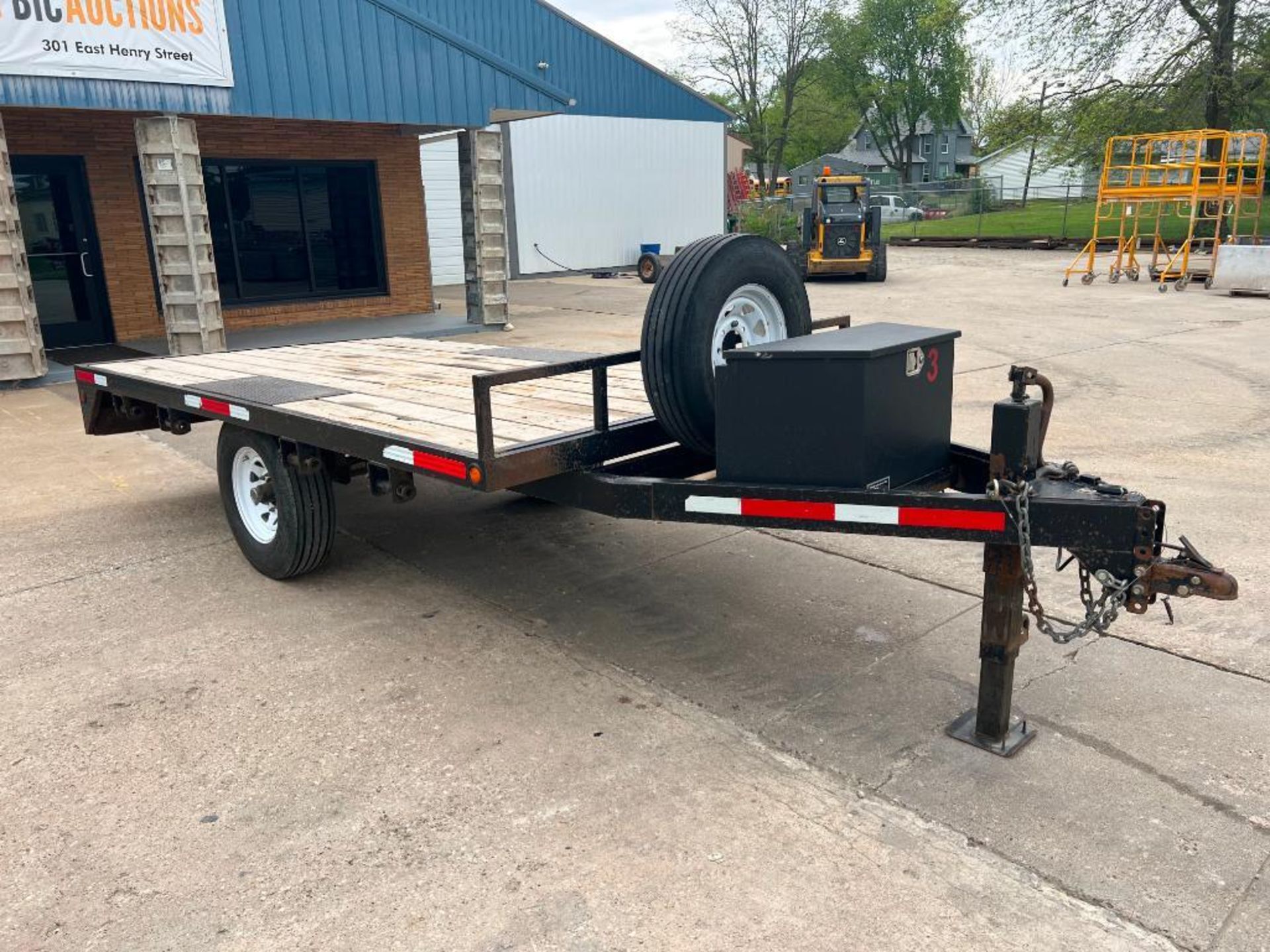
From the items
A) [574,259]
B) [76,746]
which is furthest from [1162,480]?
[574,259]

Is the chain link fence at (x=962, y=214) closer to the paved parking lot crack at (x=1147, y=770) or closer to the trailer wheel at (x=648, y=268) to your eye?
the trailer wheel at (x=648, y=268)

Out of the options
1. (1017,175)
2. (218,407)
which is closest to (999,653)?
(218,407)

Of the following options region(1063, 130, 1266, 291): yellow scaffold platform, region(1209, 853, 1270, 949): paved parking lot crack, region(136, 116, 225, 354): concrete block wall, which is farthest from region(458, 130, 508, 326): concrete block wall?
region(1209, 853, 1270, 949): paved parking lot crack

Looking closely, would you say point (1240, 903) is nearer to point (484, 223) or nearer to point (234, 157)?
point (484, 223)

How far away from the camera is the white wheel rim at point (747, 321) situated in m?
3.60

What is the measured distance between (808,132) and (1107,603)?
87.3 m

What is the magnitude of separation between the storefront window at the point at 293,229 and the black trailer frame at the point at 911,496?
11711 mm

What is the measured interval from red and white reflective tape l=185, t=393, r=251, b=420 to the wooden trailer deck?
6 centimetres

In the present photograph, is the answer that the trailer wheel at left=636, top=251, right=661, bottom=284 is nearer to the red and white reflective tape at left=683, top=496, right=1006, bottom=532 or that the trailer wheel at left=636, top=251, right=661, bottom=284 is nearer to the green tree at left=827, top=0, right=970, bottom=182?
the red and white reflective tape at left=683, top=496, right=1006, bottom=532

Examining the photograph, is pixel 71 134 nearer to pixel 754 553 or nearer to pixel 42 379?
pixel 42 379

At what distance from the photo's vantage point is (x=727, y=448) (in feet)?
10.7

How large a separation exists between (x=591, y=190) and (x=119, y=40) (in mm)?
16550

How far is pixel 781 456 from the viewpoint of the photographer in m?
3.16

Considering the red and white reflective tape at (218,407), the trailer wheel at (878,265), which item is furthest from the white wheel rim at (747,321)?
the trailer wheel at (878,265)
